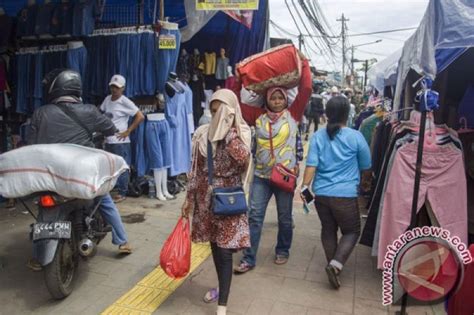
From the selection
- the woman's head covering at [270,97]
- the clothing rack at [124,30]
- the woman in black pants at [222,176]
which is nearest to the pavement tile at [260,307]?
the woman in black pants at [222,176]

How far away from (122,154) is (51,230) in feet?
9.97

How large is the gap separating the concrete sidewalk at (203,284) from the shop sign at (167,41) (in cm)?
269

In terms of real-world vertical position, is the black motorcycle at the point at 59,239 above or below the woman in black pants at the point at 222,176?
below

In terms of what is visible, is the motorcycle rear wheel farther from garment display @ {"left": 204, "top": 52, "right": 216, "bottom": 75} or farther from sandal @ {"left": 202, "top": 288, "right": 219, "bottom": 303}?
garment display @ {"left": 204, "top": 52, "right": 216, "bottom": 75}

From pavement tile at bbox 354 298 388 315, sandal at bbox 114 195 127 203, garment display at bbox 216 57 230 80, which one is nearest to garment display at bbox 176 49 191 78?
garment display at bbox 216 57 230 80

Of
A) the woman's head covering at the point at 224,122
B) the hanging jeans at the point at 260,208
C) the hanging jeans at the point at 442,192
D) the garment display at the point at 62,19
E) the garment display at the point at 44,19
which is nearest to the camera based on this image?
the woman's head covering at the point at 224,122

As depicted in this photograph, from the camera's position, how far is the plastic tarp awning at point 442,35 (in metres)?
3.14

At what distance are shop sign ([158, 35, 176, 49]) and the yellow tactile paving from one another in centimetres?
334

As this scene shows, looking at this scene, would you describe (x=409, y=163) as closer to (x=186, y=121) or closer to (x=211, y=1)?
(x=211, y=1)

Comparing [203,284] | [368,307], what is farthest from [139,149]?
[368,307]

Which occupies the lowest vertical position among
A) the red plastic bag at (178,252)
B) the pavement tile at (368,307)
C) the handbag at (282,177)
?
the pavement tile at (368,307)

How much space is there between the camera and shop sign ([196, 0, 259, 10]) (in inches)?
227

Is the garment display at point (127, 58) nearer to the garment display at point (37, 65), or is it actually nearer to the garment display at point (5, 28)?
the garment display at point (37, 65)

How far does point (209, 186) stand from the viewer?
3.25m
